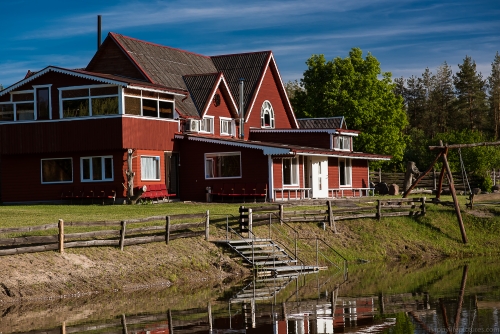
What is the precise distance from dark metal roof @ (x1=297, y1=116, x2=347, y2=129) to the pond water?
1197 inches

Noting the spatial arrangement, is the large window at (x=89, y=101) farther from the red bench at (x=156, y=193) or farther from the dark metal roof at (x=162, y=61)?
the dark metal roof at (x=162, y=61)

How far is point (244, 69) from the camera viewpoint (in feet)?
194

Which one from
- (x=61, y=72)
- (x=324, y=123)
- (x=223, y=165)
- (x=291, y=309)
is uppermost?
(x=61, y=72)

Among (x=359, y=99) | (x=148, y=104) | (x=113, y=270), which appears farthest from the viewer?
(x=359, y=99)

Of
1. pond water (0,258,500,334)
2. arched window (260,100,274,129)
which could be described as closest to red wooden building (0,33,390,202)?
arched window (260,100,274,129)

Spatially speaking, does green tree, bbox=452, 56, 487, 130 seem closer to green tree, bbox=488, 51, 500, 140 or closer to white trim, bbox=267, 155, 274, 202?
green tree, bbox=488, 51, 500, 140

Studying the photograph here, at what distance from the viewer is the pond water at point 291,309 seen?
66.6ft

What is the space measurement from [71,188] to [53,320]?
25.4 meters

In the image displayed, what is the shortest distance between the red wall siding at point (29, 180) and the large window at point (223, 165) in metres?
5.81

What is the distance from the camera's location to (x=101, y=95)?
45031 millimetres

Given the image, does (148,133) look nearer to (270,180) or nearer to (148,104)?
(148,104)

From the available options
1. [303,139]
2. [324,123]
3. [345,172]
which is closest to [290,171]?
[303,139]

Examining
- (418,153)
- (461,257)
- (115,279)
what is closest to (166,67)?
(461,257)

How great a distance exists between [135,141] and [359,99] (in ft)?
98.7
